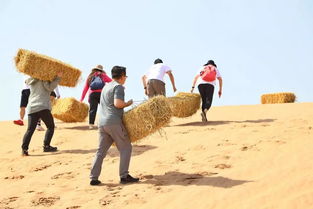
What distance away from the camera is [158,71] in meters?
11.9

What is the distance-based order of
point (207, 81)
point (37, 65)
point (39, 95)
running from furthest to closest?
1. point (207, 81)
2. point (37, 65)
3. point (39, 95)

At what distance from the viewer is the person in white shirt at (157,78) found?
11.9 meters

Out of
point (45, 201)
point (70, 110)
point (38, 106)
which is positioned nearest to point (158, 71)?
point (38, 106)

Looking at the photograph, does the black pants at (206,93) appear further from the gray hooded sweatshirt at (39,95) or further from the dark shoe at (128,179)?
the dark shoe at (128,179)


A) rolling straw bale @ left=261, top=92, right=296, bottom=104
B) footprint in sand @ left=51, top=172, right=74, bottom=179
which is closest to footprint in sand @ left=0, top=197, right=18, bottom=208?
footprint in sand @ left=51, top=172, right=74, bottom=179

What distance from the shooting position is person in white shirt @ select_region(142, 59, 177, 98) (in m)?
11.9

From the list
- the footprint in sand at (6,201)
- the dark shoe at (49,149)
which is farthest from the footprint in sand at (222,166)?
the dark shoe at (49,149)

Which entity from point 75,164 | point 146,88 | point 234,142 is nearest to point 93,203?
point 75,164

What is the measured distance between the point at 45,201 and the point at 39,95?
3.36 m

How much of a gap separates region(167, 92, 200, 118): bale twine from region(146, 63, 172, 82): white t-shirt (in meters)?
1.13

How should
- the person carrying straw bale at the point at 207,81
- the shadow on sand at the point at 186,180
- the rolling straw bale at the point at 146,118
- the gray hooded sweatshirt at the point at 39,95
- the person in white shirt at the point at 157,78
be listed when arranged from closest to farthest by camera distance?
1. the shadow on sand at the point at 186,180
2. the rolling straw bale at the point at 146,118
3. the gray hooded sweatshirt at the point at 39,95
4. the person in white shirt at the point at 157,78
5. the person carrying straw bale at the point at 207,81

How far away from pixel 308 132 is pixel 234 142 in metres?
1.72

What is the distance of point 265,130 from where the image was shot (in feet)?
33.6

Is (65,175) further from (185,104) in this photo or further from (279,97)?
(279,97)
